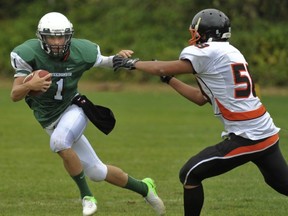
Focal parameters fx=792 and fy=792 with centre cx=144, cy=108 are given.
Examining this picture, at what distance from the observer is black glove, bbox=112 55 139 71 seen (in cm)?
627

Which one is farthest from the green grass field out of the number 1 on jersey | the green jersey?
the number 1 on jersey

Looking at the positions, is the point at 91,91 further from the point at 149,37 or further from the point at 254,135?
the point at 254,135

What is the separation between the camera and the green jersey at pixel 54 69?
6.71m

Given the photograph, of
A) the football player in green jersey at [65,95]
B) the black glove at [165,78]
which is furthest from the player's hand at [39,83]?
the black glove at [165,78]

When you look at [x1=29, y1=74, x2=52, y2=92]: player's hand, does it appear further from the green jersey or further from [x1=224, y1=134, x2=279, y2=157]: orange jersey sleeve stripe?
[x1=224, y1=134, x2=279, y2=157]: orange jersey sleeve stripe

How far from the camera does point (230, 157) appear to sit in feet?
19.7

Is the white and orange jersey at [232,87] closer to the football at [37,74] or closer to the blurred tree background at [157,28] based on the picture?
the football at [37,74]

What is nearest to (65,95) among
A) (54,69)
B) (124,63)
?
(54,69)

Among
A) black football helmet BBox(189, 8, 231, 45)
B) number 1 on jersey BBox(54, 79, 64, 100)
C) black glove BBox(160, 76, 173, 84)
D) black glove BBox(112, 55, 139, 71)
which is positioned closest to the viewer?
black football helmet BBox(189, 8, 231, 45)

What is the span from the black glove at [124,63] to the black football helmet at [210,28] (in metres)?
0.49

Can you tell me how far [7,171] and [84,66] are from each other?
3311 mm

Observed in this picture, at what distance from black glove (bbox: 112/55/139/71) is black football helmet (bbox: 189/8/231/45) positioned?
49 cm

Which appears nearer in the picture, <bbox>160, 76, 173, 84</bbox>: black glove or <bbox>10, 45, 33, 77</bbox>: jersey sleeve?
<bbox>160, 76, 173, 84</bbox>: black glove

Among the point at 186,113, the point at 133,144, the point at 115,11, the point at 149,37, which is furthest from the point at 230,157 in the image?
the point at 115,11
